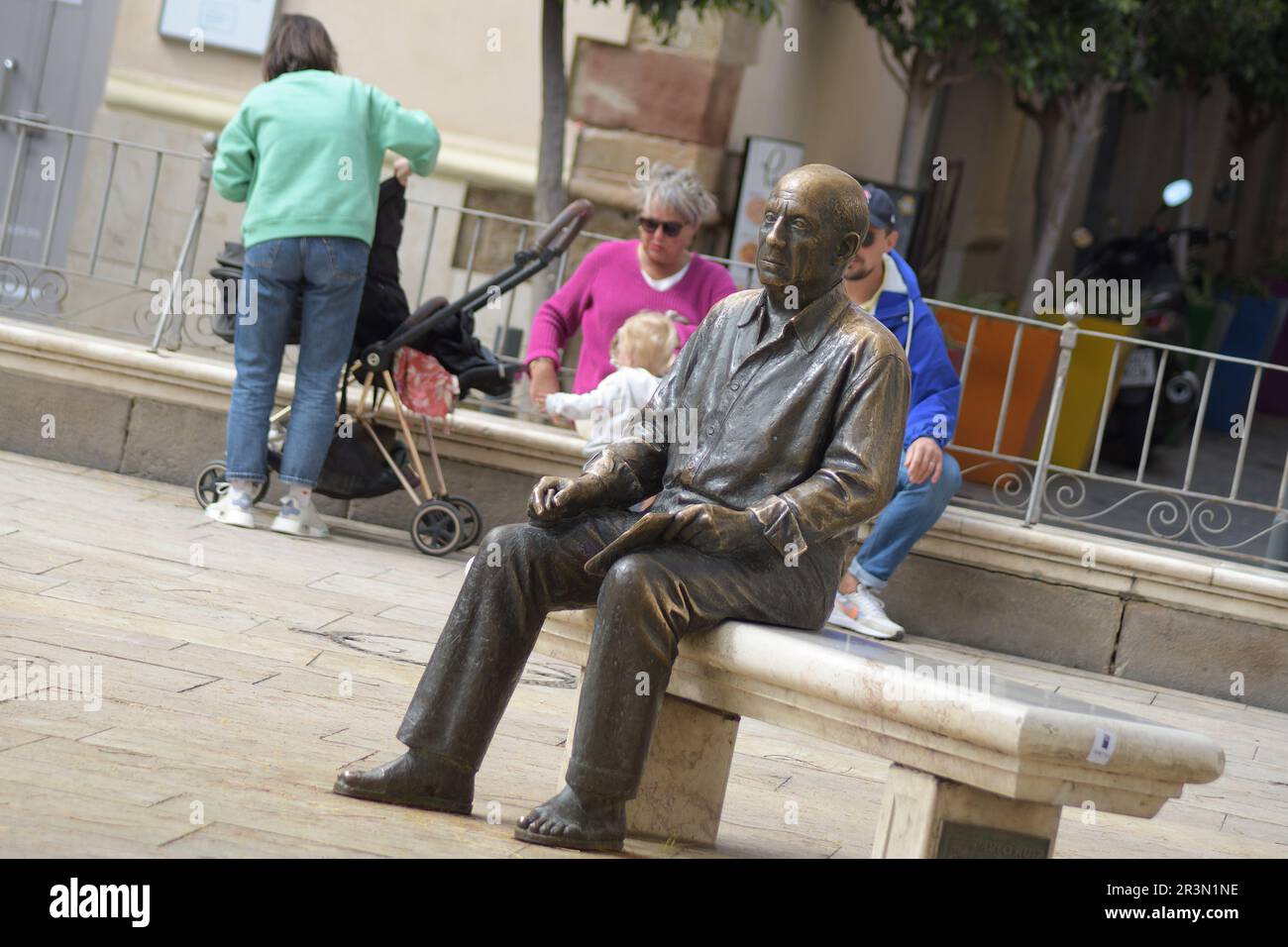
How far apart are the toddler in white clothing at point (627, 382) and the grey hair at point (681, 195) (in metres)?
0.43

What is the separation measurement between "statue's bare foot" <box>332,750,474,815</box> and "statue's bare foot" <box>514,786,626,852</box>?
248mm

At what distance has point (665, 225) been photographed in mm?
6941

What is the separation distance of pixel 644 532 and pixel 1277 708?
15.5 ft

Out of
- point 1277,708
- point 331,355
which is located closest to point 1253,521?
point 1277,708

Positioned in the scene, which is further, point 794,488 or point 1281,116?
point 1281,116

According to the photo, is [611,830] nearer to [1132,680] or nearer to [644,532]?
[644,532]

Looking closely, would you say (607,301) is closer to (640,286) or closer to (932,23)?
(640,286)

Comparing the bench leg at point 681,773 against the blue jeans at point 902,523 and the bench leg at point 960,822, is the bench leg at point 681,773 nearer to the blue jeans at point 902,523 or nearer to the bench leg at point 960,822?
the bench leg at point 960,822

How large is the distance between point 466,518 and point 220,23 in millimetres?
4796

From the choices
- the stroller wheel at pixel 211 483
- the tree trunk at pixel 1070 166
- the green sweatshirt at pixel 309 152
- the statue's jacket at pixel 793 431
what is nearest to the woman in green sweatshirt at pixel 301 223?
the green sweatshirt at pixel 309 152

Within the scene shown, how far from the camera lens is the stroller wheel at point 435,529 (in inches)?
304

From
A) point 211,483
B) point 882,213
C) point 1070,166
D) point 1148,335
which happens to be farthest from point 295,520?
point 1070,166

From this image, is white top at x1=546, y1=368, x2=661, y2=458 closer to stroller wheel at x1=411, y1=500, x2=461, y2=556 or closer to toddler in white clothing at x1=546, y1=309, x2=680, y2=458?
toddler in white clothing at x1=546, y1=309, x2=680, y2=458

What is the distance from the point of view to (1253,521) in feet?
39.2
